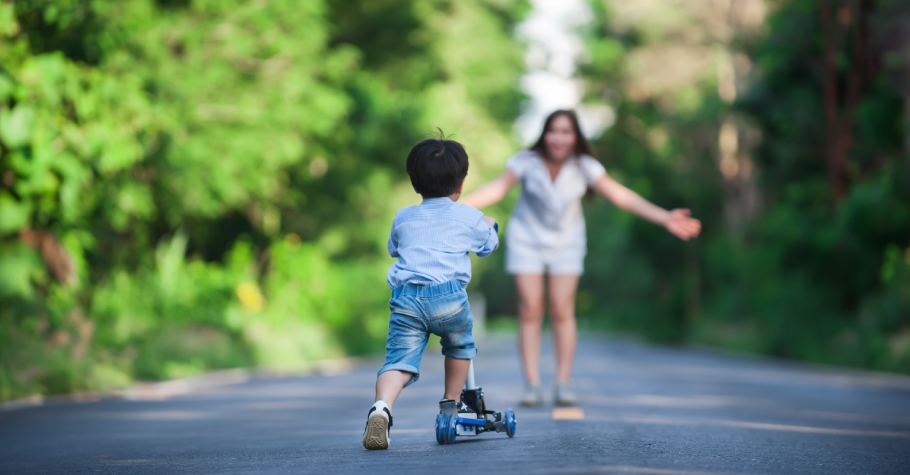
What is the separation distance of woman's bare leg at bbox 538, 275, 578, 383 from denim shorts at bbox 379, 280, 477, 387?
2651 millimetres

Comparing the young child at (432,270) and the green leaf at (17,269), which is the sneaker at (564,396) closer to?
the young child at (432,270)

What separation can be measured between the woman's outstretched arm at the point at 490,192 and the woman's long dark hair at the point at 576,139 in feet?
0.92

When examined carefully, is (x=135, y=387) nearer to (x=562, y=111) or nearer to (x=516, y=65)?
(x=562, y=111)

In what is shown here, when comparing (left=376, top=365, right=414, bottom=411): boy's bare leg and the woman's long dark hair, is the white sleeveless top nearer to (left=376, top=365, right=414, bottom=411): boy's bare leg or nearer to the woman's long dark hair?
the woman's long dark hair

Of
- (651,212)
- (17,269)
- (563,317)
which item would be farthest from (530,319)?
(17,269)

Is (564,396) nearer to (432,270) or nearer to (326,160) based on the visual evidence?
(432,270)

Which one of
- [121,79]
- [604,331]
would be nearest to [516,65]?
[121,79]

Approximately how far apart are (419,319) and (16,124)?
5231 millimetres

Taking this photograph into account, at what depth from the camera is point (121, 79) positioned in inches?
468

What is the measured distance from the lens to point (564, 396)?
8.20 meters

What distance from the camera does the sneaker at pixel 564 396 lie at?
26.9 ft

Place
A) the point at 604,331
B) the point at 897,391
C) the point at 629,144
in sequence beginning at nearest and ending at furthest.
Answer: the point at 897,391, the point at 629,144, the point at 604,331

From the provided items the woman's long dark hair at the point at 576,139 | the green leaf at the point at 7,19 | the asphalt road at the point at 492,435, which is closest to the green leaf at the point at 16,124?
the green leaf at the point at 7,19

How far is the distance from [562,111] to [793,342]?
634 inches
